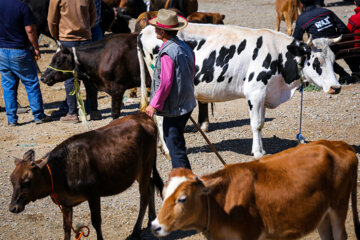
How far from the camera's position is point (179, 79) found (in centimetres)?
591

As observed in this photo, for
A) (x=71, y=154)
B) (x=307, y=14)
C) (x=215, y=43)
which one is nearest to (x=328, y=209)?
(x=71, y=154)

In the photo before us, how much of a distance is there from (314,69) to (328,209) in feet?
11.4

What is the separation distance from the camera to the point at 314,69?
25.8ft

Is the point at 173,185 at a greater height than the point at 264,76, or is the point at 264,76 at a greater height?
the point at 173,185

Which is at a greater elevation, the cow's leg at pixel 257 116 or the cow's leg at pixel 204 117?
the cow's leg at pixel 257 116

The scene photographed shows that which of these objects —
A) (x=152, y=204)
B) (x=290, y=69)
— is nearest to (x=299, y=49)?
(x=290, y=69)

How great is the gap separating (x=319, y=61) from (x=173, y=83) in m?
2.85

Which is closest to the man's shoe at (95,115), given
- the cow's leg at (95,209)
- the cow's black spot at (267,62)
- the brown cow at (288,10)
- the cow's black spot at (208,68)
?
the cow's black spot at (208,68)

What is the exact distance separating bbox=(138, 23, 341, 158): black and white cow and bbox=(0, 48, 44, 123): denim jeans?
3.09 m

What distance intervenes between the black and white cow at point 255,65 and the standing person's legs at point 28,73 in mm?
3067

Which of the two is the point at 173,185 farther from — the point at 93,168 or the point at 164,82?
the point at 164,82

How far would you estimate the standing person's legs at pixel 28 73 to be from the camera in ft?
33.6

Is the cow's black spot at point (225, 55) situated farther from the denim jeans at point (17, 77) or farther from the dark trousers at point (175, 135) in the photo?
the denim jeans at point (17, 77)

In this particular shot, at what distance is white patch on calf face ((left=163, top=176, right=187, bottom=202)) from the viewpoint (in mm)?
4199
